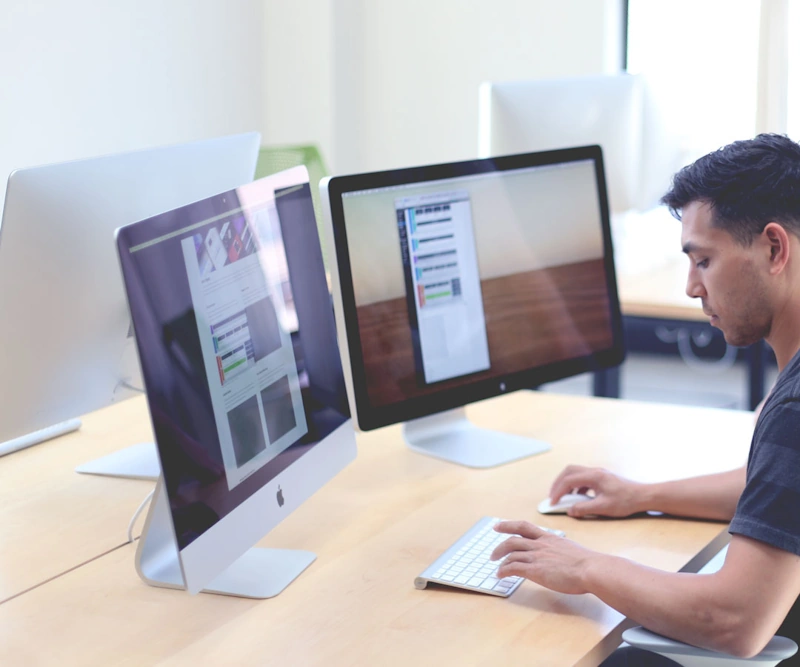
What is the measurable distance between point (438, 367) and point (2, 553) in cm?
70

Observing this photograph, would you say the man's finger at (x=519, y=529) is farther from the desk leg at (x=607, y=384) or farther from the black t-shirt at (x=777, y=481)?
the desk leg at (x=607, y=384)

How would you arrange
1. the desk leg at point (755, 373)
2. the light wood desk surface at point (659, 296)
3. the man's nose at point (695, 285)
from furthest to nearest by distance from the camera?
the desk leg at point (755, 373), the light wood desk surface at point (659, 296), the man's nose at point (695, 285)

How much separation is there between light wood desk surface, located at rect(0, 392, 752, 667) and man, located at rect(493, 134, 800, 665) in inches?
1.7

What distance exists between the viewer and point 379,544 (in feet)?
4.41

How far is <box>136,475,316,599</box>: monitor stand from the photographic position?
3.97 feet

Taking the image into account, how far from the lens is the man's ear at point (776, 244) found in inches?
46.0

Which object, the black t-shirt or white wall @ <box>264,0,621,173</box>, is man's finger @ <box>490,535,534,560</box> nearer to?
the black t-shirt

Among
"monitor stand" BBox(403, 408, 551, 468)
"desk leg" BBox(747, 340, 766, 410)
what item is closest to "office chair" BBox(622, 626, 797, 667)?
"monitor stand" BBox(403, 408, 551, 468)

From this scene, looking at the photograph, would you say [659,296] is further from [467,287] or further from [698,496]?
[698,496]

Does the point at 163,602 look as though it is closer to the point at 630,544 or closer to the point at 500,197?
the point at 630,544

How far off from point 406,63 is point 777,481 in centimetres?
351

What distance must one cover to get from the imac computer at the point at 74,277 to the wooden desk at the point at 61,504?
62mm

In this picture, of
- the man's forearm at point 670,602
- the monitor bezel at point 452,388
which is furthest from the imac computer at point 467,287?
the man's forearm at point 670,602

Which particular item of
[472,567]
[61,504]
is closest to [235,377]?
[472,567]
